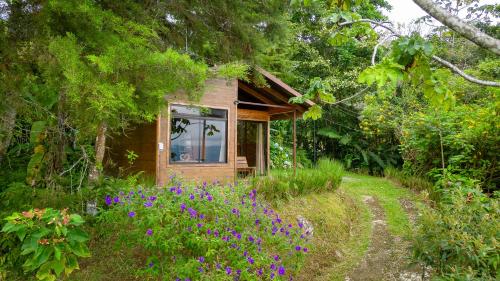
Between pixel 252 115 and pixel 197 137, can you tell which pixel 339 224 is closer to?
pixel 197 137

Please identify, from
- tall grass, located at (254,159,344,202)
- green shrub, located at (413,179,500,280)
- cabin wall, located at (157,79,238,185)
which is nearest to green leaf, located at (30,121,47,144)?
cabin wall, located at (157,79,238,185)

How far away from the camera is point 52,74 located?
336 cm

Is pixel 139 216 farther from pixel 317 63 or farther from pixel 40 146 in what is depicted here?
pixel 317 63

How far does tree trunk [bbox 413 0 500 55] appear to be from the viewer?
2.04 meters

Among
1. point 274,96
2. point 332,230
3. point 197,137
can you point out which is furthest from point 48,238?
point 274,96

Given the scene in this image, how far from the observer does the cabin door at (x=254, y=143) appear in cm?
1190

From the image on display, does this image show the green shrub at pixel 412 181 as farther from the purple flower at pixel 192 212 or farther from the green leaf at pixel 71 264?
the green leaf at pixel 71 264

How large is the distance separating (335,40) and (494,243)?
2.40 meters

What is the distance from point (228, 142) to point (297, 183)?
238cm

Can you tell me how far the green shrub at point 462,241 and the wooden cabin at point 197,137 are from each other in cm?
460

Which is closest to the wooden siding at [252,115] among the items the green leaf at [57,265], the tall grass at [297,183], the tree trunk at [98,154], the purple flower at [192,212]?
the tall grass at [297,183]

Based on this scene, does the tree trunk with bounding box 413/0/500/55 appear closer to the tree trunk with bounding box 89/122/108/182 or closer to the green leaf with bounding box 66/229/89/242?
the green leaf with bounding box 66/229/89/242

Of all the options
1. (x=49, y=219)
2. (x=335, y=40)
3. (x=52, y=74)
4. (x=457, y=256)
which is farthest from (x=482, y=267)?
(x=52, y=74)

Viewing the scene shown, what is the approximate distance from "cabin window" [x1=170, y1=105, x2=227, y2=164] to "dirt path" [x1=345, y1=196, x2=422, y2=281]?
4056 mm
